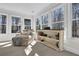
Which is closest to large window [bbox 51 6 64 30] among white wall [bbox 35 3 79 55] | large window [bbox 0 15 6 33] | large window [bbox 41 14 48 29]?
white wall [bbox 35 3 79 55]

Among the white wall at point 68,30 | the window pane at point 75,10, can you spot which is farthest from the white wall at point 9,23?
the window pane at point 75,10

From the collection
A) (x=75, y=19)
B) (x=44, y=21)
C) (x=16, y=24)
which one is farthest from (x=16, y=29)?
(x=75, y=19)

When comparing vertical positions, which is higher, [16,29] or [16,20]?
[16,20]

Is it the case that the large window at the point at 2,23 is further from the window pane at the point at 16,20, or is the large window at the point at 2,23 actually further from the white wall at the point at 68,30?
the white wall at the point at 68,30

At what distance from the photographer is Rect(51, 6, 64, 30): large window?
2506 millimetres

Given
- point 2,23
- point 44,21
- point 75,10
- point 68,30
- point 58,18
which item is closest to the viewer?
point 75,10

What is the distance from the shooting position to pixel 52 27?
301cm

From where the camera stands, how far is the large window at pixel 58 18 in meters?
2.51

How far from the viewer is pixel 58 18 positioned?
266 centimetres

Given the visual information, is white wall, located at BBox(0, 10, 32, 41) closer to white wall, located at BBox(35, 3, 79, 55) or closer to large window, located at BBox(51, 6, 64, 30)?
large window, located at BBox(51, 6, 64, 30)

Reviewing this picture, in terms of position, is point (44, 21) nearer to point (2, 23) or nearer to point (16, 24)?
point (16, 24)

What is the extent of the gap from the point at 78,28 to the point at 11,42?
173 centimetres

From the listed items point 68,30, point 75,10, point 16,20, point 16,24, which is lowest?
point 68,30

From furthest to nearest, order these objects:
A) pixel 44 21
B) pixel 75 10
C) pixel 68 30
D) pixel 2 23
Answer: pixel 44 21, pixel 2 23, pixel 68 30, pixel 75 10
